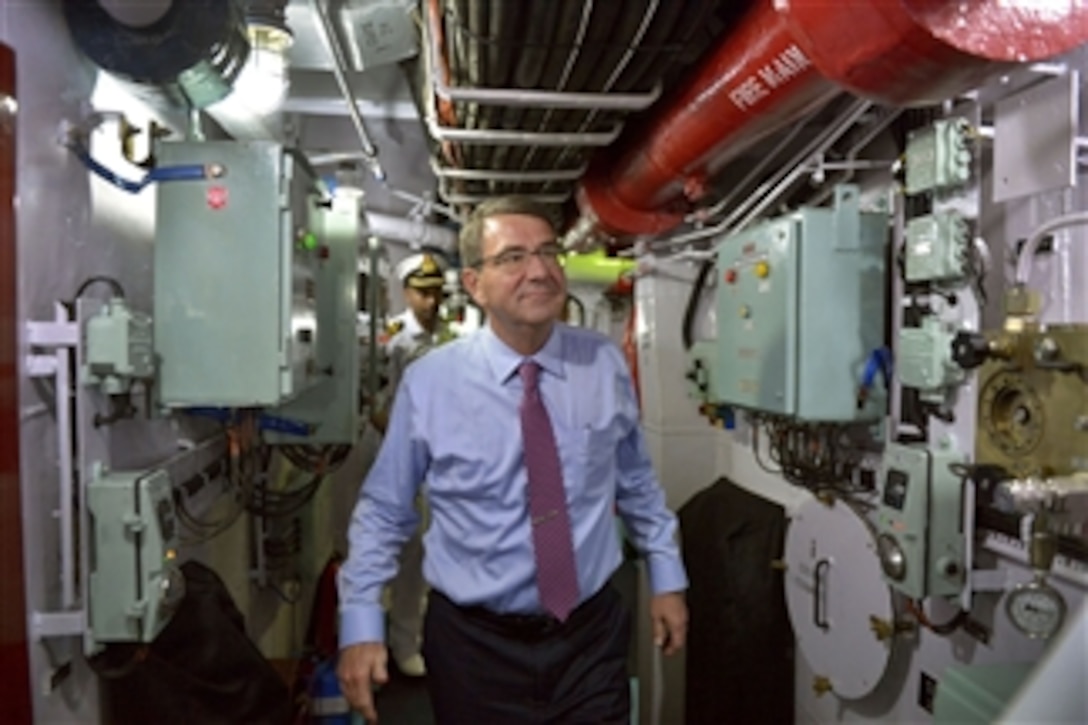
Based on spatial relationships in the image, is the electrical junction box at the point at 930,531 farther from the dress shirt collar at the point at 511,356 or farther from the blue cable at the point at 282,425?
the blue cable at the point at 282,425

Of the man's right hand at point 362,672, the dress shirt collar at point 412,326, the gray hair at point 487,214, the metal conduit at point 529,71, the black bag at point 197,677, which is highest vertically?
the metal conduit at point 529,71

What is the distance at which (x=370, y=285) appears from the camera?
3598 millimetres

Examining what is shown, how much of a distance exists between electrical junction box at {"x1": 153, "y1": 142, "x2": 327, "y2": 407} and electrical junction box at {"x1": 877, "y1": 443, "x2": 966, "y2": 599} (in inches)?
68.5

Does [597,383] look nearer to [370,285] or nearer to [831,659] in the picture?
[831,659]

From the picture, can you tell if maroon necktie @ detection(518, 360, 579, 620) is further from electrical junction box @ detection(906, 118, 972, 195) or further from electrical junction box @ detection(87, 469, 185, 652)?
electrical junction box @ detection(906, 118, 972, 195)

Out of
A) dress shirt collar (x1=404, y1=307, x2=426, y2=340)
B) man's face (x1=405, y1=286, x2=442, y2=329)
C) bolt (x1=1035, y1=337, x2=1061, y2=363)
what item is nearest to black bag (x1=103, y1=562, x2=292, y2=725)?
bolt (x1=1035, y1=337, x2=1061, y2=363)

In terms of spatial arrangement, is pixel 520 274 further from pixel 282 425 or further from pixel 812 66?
pixel 282 425

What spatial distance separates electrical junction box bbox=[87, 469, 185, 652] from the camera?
1.58 meters

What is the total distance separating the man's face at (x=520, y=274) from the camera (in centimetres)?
166

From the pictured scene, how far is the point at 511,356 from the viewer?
68.4 inches

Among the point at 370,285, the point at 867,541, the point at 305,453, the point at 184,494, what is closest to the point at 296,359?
the point at 184,494

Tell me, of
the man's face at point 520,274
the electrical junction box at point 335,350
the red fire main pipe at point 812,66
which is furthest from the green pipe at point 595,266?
the man's face at point 520,274

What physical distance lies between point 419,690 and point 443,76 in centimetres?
310

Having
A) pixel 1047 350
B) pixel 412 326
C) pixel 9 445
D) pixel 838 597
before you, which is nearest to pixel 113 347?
pixel 9 445
